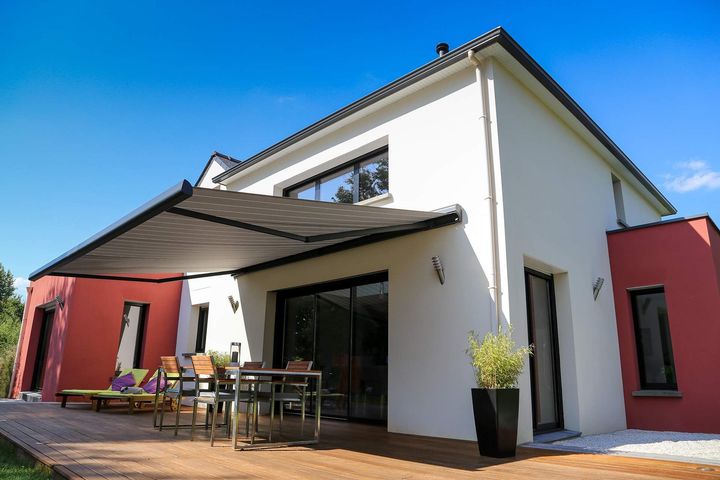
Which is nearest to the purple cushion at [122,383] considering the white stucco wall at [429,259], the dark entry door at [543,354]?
the white stucco wall at [429,259]

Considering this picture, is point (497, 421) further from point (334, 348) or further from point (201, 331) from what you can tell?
point (201, 331)

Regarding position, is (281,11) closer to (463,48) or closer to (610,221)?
(463,48)

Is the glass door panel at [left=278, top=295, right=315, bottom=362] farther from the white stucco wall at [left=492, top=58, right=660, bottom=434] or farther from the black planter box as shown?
the black planter box

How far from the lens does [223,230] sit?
616cm

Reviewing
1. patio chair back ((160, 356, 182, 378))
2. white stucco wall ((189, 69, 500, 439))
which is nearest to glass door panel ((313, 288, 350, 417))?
white stucco wall ((189, 69, 500, 439))

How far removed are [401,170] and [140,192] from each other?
9959 mm

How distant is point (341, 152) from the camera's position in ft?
29.6

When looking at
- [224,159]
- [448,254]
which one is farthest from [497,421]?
[224,159]

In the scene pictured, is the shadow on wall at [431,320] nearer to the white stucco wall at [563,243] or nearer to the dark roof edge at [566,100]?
the white stucco wall at [563,243]

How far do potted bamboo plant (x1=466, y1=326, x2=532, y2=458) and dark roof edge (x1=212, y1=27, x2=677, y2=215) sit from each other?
4102mm

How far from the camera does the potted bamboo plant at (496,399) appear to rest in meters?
4.79

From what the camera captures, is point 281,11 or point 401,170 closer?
point 401,170

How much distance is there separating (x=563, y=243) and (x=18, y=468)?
7.53 metres

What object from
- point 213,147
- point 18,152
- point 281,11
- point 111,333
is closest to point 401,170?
point 281,11
